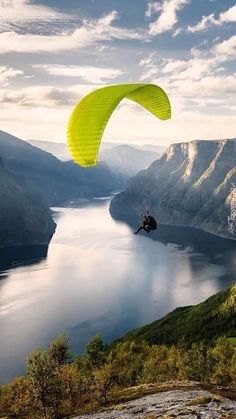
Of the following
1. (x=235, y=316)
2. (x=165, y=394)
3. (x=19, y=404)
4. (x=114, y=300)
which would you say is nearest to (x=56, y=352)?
(x=19, y=404)

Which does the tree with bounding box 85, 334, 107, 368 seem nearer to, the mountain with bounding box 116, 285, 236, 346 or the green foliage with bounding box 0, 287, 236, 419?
the green foliage with bounding box 0, 287, 236, 419

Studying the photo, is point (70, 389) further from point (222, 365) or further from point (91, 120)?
point (91, 120)

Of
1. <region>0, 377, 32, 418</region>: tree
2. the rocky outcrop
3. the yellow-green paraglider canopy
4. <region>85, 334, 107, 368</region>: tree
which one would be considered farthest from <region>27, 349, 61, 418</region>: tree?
the yellow-green paraglider canopy

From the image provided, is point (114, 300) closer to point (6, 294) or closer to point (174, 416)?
point (6, 294)

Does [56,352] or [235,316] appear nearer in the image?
[56,352]

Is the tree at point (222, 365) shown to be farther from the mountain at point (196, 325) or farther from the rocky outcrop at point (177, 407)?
the mountain at point (196, 325)

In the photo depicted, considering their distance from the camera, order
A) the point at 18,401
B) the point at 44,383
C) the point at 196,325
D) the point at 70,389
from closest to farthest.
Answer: the point at 44,383, the point at 70,389, the point at 18,401, the point at 196,325

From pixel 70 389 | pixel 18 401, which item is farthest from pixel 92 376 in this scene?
pixel 70 389
